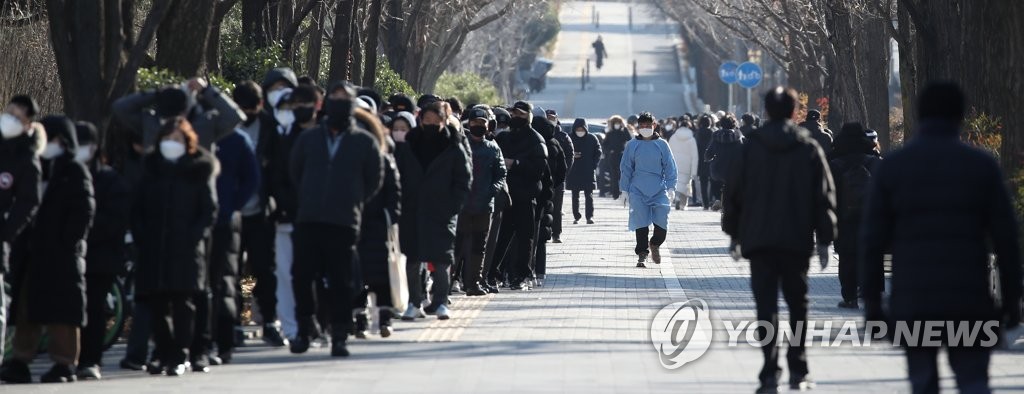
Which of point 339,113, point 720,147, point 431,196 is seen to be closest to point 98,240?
point 339,113

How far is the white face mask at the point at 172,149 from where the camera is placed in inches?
439

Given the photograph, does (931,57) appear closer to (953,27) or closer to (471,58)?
(953,27)

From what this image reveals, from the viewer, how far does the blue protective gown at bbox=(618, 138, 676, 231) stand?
2170 cm

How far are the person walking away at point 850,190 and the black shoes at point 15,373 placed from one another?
284 inches

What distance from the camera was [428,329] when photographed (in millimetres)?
14477

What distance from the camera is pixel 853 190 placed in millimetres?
16516

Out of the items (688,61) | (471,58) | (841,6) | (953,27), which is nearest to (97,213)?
(953,27)

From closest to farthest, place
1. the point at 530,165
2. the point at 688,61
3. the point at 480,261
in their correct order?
the point at 480,261 → the point at 530,165 → the point at 688,61

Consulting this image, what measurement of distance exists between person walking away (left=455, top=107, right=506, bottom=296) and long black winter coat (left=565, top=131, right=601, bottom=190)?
1316cm

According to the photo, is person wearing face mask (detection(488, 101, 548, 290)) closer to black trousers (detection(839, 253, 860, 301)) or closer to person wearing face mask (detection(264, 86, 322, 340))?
black trousers (detection(839, 253, 860, 301))

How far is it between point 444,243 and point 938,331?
24.5ft

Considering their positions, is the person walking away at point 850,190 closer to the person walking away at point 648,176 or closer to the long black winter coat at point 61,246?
the person walking away at point 648,176

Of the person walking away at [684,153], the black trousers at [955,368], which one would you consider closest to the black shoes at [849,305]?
the black trousers at [955,368]

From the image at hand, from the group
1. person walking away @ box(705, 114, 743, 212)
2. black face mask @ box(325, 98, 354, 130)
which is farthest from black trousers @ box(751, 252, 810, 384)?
person walking away @ box(705, 114, 743, 212)
